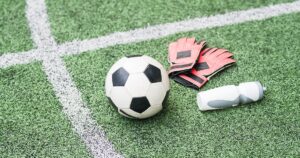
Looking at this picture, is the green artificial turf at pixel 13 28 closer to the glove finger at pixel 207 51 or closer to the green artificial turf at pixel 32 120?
the green artificial turf at pixel 32 120

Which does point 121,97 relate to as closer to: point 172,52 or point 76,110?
point 76,110

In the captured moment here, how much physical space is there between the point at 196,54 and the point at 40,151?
4.74 ft

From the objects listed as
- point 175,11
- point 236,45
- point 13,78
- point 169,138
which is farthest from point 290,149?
point 13,78

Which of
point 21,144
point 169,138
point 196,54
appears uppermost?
point 196,54

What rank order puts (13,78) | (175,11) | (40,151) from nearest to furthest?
(40,151) → (13,78) → (175,11)

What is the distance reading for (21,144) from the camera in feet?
11.0

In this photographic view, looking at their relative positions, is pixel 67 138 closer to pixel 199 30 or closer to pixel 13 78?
pixel 13 78

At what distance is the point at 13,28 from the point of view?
13.6ft

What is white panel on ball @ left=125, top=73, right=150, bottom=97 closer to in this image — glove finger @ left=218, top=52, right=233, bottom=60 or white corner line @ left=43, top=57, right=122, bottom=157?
white corner line @ left=43, top=57, right=122, bottom=157

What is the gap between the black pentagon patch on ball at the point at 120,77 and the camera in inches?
128

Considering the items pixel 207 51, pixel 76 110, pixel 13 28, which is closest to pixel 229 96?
pixel 207 51

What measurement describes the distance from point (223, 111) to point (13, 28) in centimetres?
195

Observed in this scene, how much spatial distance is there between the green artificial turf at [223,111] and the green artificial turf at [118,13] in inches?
9.9

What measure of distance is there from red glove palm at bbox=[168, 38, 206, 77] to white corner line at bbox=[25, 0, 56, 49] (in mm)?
1015
